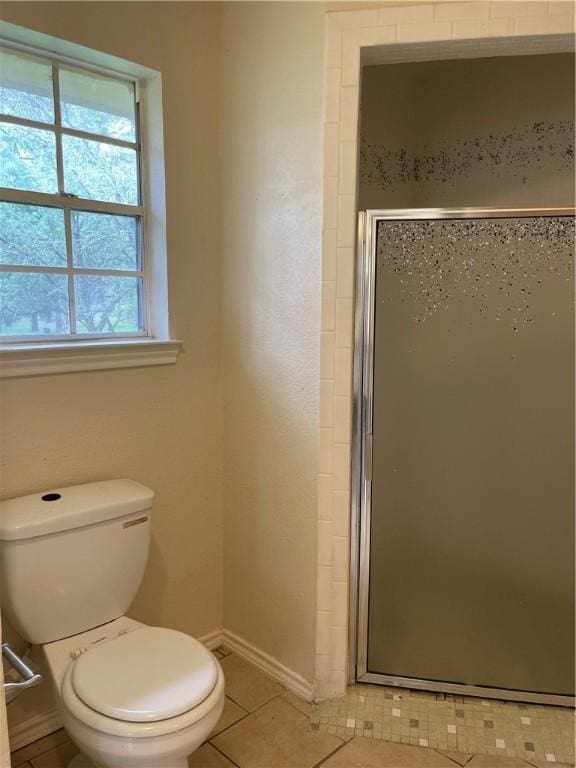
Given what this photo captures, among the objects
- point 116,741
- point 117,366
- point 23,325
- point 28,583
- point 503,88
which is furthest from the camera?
point 503,88

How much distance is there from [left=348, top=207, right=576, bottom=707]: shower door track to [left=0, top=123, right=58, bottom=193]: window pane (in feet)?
3.10

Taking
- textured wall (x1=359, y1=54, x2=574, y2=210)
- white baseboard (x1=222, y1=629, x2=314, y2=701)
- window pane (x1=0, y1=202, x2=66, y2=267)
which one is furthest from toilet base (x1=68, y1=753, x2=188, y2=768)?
textured wall (x1=359, y1=54, x2=574, y2=210)

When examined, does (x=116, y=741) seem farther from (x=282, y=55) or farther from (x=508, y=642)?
A: (x=282, y=55)

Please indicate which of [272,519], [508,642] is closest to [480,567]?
[508,642]

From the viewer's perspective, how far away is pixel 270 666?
2102 millimetres

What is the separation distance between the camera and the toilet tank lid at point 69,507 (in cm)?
151

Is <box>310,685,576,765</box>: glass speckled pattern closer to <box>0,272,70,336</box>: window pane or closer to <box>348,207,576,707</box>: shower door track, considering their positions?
<box>348,207,576,707</box>: shower door track

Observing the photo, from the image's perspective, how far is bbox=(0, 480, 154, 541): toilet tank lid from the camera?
4.94 feet

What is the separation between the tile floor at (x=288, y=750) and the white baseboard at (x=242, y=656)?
3cm

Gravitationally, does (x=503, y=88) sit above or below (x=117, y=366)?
above

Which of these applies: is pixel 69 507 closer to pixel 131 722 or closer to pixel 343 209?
pixel 131 722

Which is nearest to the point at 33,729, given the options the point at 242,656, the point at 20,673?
the point at 20,673

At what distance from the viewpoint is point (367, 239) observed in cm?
182

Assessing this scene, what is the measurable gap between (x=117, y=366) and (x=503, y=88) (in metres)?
2.01
